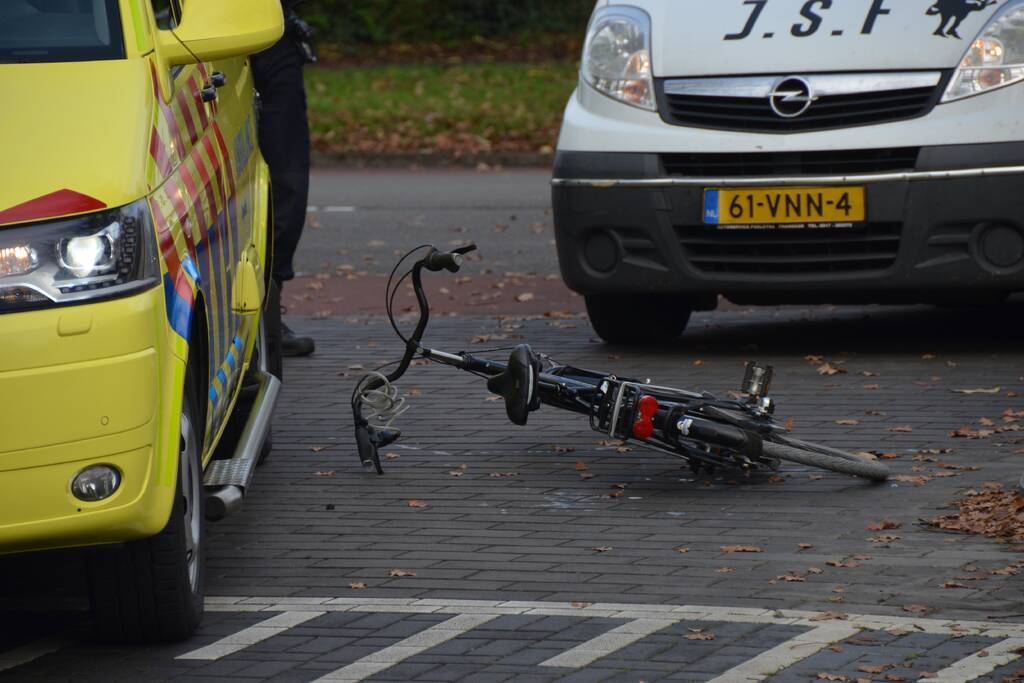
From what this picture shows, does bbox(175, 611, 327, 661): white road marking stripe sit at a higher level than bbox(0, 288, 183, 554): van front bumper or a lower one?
lower

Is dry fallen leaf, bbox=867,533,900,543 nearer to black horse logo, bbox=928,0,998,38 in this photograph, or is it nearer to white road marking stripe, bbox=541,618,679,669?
white road marking stripe, bbox=541,618,679,669

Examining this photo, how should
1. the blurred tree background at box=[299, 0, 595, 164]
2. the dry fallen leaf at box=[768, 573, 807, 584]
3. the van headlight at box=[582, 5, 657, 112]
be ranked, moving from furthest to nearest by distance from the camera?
the blurred tree background at box=[299, 0, 595, 164]
the van headlight at box=[582, 5, 657, 112]
the dry fallen leaf at box=[768, 573, 807, 584]

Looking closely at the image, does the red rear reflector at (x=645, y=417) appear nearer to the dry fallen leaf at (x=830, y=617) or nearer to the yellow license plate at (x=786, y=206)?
the dry fallen leaf at (x=830, y=617)

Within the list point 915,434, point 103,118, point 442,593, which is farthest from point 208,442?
point 915,434

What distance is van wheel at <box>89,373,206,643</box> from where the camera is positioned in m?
4.65

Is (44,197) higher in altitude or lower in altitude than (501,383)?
higher

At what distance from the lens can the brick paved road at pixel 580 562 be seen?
4.69 meters

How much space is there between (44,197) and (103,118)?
1.08ft

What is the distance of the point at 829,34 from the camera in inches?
320

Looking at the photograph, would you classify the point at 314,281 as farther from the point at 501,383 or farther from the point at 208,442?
the point at 208,442

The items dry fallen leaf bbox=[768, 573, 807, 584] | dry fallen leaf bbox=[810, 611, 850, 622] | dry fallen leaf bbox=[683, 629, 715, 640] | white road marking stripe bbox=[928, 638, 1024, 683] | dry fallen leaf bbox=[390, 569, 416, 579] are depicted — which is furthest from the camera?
dry fallen leaf bbox=[390, 569, 416, 579]

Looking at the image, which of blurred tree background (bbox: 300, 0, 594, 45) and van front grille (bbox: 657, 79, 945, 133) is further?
blurred tree background (bbox: 300, 0, 594, 45)

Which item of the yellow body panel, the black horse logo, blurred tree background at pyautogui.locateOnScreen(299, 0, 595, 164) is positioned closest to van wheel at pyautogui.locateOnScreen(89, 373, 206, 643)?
the yellow body panel

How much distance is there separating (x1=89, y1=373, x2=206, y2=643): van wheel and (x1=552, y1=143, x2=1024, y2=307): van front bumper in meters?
3.65
